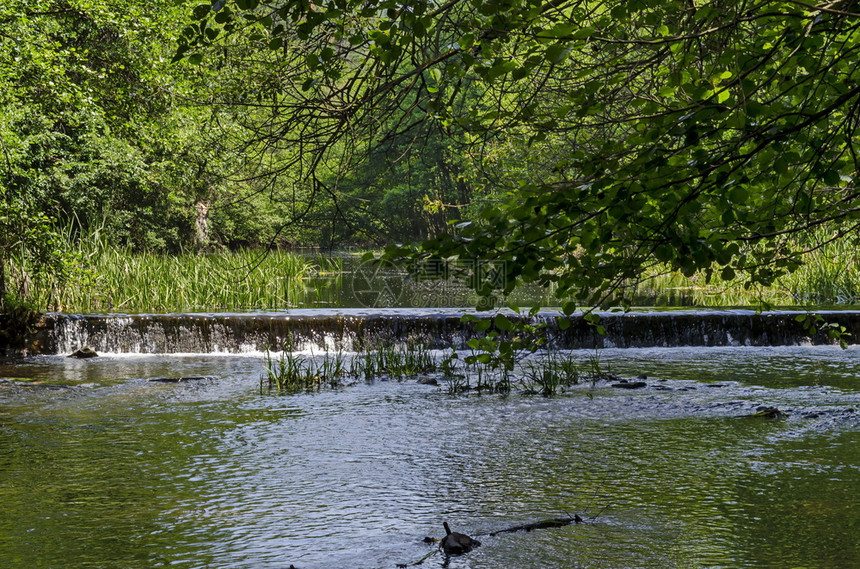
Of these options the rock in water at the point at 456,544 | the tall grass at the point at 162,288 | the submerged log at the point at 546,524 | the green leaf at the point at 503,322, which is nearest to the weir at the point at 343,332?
the tall grass at the point at 162,288

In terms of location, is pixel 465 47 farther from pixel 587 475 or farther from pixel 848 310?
pixel 848 310

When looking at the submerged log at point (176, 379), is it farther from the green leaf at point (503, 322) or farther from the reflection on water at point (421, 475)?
the green leaf at point (503, 322)

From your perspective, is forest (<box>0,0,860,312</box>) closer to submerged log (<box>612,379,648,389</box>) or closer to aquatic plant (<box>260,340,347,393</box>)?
aquatic plant (<box>260,340,347,393</box>)

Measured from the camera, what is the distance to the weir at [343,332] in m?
14.3

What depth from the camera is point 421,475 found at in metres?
6.20

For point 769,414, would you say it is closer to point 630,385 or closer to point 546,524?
point 630,385

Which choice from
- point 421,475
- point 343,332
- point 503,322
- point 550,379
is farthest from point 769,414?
point 343,332

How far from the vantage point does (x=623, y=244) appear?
3436 mm

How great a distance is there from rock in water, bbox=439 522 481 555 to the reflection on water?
0.26 ft

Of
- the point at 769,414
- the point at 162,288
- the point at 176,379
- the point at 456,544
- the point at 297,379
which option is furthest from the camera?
the point at 162,288

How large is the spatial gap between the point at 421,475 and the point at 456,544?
1677mm

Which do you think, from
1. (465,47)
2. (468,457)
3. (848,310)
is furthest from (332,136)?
(848,310)

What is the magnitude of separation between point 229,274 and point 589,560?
564 inches

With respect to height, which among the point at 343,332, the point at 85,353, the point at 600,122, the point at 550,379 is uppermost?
the point at 600,122
